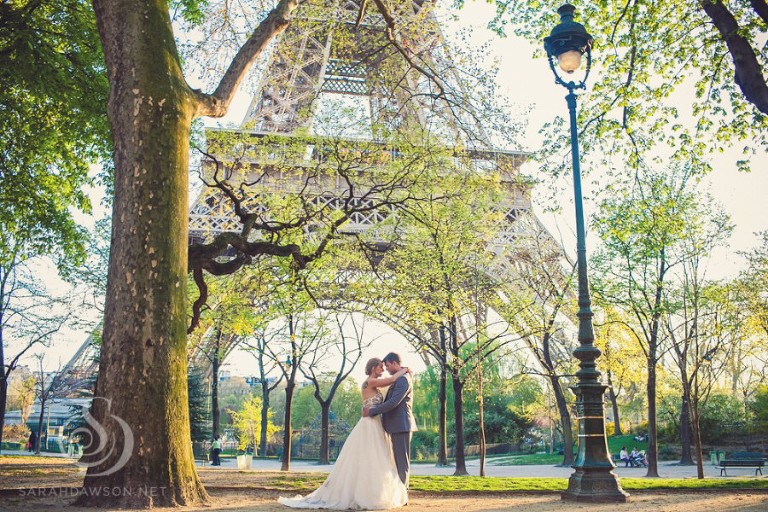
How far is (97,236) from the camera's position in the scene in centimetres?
2786

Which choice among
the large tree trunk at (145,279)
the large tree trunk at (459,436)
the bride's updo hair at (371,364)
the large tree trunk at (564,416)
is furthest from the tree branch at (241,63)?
the large tree trunk at (564,416)

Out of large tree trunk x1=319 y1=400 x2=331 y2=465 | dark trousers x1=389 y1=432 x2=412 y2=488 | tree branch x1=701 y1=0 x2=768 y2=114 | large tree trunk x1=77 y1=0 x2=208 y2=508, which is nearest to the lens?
large tree trunk x1=77 y1=0 x2=208 y2=508

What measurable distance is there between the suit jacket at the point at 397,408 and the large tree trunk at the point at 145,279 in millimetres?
2315

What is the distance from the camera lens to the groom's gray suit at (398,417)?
812 centimetres

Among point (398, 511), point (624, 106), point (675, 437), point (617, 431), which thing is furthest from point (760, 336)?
point (398, 511)

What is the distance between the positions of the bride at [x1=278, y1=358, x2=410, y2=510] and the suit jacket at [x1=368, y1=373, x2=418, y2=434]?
8 centimetres

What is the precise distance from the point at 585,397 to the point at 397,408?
250cm

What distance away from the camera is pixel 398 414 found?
8.26 metres

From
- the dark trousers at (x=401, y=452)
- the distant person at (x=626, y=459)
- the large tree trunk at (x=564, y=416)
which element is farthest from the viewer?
the distant person at (x=626, y=459)

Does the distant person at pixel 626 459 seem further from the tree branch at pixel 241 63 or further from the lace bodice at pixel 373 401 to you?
the tree branch at pixel 241 63

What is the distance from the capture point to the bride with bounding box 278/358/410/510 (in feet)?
25.4

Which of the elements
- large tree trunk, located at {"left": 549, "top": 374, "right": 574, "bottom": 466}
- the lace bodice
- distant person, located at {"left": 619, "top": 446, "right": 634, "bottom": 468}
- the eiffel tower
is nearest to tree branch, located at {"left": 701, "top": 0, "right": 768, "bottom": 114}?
the eiffel tower

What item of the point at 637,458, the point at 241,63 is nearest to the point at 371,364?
the point at 241,63

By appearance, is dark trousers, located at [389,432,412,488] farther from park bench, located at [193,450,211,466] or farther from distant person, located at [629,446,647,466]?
park bench, located at [193,450,211,466]
